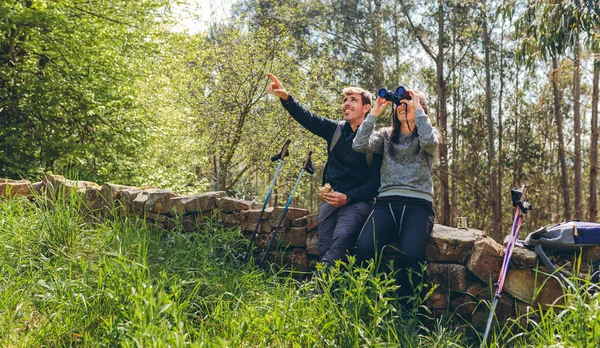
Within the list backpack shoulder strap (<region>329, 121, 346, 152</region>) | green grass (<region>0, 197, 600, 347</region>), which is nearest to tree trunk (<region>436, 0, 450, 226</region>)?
backpack shoulder strap (<region>329, 121, 346, 152</region>)

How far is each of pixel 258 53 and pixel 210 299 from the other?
429 inches

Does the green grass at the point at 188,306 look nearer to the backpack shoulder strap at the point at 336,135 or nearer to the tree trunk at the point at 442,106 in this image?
the backpack shoulder strap at the point at 336,135

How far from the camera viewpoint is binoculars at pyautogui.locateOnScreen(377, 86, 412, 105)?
3.51 m

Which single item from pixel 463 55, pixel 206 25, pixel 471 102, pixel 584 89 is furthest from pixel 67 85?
pixel 584 89

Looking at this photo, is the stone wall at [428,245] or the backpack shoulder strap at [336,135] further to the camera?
the backpack shoulder strap at [336,135]

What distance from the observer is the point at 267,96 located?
14.0 m

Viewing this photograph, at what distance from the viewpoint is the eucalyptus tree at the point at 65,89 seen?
9250mm

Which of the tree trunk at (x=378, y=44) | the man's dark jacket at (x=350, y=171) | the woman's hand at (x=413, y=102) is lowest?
the man's dark jacket at (x=350, y=171)

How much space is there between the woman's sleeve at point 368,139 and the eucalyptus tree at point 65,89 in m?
6.87

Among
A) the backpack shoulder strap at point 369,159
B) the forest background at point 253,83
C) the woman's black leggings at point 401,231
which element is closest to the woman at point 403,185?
the woman's black leggings at point 401,231

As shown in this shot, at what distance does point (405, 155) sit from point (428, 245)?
608 millimetres

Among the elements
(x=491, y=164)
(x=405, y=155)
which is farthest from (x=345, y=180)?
(x=491, y=164)

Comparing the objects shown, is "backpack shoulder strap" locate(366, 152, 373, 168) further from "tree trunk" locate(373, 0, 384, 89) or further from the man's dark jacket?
"tree trunk" locate(373, 0, 384, 89)

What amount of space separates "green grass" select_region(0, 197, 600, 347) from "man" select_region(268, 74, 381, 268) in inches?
17.2
